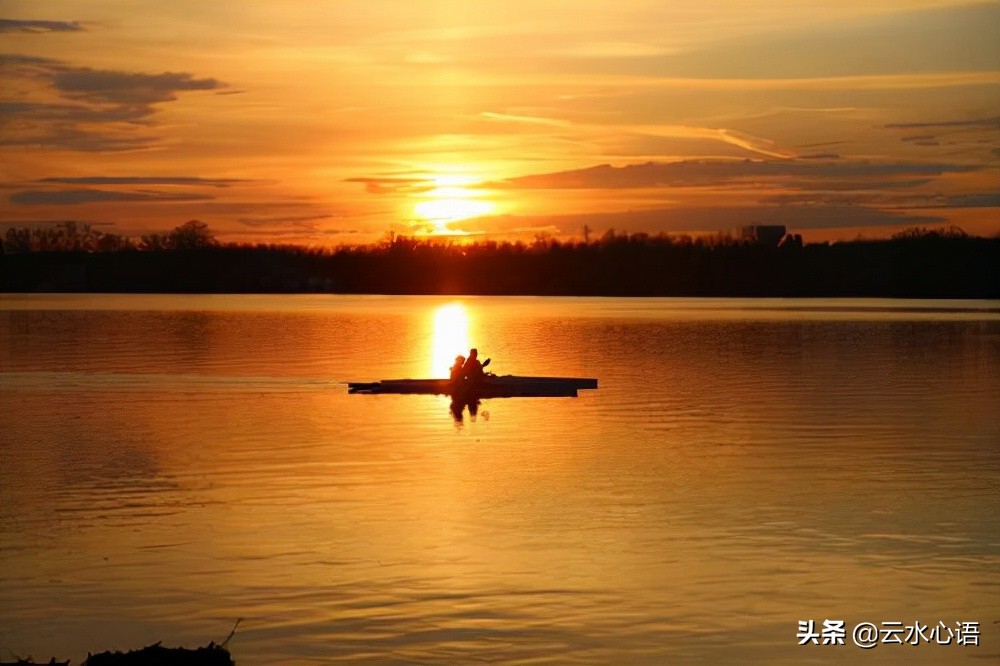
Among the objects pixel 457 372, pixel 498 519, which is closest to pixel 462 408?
pixel 457 372

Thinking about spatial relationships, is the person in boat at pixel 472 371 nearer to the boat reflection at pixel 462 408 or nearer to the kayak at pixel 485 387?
the kayak at pixel 485 387

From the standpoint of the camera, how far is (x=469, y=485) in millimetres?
23172

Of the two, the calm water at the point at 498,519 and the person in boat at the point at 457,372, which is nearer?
the calm water at the point at 498,519

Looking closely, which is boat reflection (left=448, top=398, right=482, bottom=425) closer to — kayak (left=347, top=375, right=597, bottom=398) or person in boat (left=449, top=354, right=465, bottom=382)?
kayak (left=347, top=375, right=597, bottom=398)

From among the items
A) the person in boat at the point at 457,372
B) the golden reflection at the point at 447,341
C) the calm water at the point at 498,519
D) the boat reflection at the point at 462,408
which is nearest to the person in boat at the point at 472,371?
the person in boat at the point at 457,372

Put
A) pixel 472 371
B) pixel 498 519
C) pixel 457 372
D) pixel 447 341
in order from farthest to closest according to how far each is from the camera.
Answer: pixel 447 341, pixel 457 372, pixel 472 371, pixel 498 519

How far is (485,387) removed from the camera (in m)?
38.2

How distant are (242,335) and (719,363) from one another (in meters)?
32.7

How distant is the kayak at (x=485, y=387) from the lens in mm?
38219

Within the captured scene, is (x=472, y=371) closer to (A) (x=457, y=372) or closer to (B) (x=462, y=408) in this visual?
(A) (x=457, y=372)

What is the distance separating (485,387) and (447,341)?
39249 mm

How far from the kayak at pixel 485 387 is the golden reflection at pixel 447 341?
11288 millimetres

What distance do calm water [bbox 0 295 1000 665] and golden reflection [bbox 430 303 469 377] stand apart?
1194cm

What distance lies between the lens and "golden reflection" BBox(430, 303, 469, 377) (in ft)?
Answer: 185
